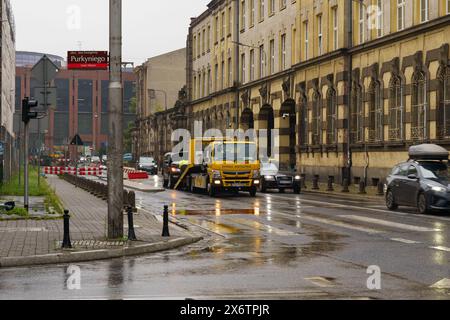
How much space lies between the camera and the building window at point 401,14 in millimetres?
38594

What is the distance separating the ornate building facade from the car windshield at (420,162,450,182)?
10.1 m

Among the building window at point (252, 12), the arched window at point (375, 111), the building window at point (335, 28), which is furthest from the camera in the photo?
the building window at point (252, 12)

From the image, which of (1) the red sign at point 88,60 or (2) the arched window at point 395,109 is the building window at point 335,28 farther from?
(1) the red sign at point 88,60

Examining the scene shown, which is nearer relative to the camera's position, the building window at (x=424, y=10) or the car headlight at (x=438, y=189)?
the car headlight at (x=438, y=189)

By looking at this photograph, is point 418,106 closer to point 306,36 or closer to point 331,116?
point 331,116

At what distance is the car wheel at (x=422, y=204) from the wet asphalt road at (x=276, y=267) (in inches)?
95.0

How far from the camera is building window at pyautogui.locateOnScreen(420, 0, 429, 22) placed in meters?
36.2

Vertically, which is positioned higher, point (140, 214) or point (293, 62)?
point (293, 62)

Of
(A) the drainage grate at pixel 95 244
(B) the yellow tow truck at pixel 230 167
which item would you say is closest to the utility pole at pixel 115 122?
(A) the drainage grate at pixel 95 244

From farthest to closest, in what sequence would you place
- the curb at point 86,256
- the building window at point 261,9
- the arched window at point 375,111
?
1. the building window at point 261,9
2. the arched window at point 375,111
3. the curb at point 86,256
